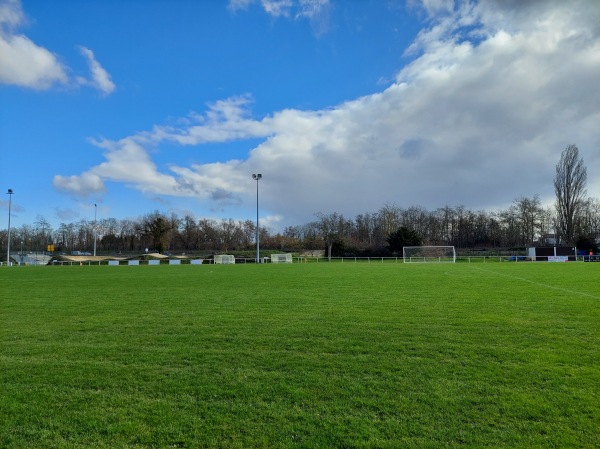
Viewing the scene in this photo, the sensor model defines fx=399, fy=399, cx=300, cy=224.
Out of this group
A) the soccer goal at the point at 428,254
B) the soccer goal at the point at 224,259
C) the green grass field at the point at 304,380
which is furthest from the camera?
the soccer goal at the point at 224,259

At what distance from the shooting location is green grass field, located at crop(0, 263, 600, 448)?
3.88m

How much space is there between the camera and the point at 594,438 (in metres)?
3.71

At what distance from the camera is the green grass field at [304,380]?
3879mm

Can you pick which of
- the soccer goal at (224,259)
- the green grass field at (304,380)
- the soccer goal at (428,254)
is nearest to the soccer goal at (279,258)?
the soccer goal at (224,259)

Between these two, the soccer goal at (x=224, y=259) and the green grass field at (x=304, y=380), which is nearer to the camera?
the green grass field at (x=304, y=380)

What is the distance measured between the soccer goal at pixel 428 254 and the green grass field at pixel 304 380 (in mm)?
49581

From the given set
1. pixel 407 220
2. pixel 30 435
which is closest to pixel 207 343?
pixel 30 435

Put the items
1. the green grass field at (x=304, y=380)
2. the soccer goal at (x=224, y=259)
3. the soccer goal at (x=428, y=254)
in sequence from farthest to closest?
1. the soccer goal at (x=224, y=259)
2. the soccer goal at (x=428, y=254)
3. the green grass field at (x=304, y=380)

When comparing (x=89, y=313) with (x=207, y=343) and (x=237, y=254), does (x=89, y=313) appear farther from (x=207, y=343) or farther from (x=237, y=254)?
(x=237, y=254)

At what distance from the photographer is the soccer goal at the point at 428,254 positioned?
58.3 m

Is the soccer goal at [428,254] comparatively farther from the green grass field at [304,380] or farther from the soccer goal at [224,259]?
the green grass field at [304,380]

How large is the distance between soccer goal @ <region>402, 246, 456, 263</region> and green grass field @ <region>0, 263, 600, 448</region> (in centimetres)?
4958

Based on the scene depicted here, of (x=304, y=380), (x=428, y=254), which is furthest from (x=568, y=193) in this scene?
(x=304, y=380)

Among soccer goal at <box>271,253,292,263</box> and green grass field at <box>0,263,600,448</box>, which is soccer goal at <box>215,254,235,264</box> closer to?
soccer goal at <box>271,253,292,263</box>
